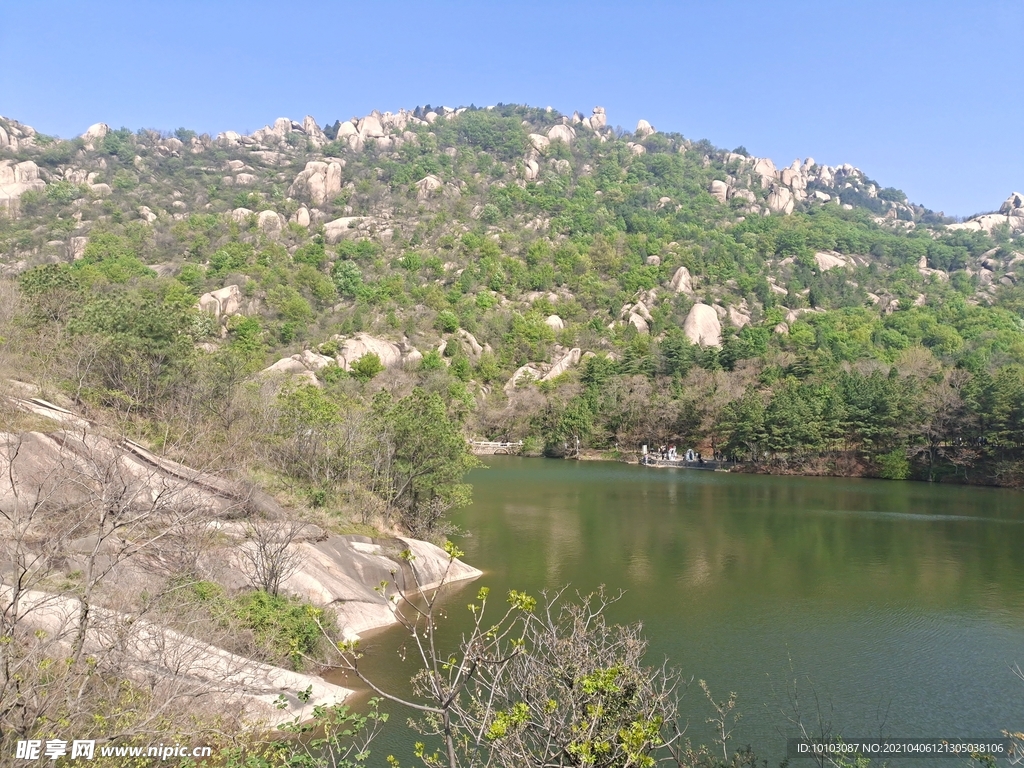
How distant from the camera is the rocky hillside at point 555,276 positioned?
189ft

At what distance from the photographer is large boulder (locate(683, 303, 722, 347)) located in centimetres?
7925

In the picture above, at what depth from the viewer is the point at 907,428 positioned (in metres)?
46.8

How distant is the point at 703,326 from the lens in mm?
80250

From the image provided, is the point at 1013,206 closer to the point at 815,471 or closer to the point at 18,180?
the point at 815,471

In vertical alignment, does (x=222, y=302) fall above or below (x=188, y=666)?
above

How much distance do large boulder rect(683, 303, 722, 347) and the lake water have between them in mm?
42313

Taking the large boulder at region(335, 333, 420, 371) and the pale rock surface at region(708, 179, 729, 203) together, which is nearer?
the large boulder at region(335, 333, 420, 371)

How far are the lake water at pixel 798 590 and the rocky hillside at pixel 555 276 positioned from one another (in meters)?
19.9

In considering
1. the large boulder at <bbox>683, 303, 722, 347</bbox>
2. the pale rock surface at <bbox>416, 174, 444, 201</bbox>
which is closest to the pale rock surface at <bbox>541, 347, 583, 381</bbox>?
the large boulder at <bbox>683, 303, 722, 347</bbox>

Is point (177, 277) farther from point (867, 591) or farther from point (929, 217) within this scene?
point (929, 217)

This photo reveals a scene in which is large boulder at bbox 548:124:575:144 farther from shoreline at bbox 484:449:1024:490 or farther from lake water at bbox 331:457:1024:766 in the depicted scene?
lake water at bbox 331:457:1024:766

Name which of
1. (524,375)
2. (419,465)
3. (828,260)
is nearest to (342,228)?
(524,375)

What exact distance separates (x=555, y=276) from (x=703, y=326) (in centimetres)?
2324

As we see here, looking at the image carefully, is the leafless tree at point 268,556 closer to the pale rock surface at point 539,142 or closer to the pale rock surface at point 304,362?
the pale rock surface at point 304,362
